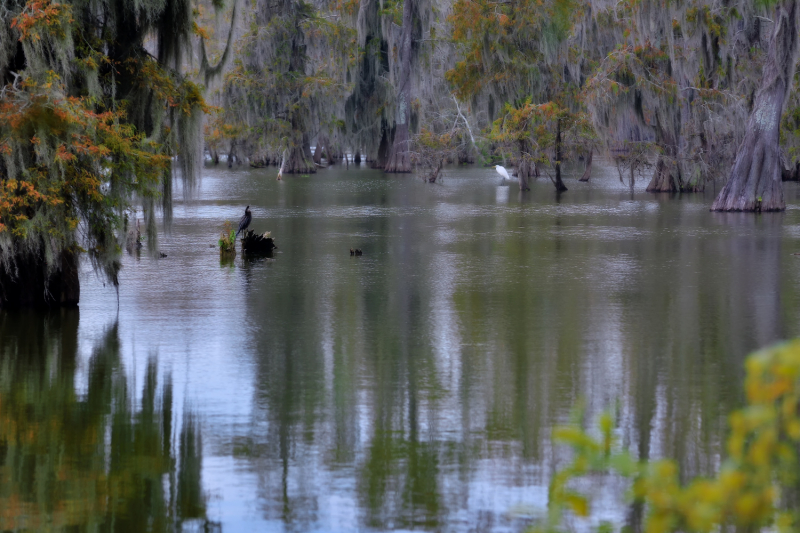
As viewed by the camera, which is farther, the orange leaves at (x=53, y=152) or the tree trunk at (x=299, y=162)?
the tree trunk at (x=299, y=162)

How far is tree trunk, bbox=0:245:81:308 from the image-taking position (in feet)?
38.5

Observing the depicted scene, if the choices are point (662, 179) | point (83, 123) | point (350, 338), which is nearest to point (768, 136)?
point (662, 179)

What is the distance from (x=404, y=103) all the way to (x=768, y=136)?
80.5 ft

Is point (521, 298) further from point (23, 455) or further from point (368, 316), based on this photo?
point (23, 455)

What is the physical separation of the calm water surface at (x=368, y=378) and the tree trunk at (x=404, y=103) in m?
28.3

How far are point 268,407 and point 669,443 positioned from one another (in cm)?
291

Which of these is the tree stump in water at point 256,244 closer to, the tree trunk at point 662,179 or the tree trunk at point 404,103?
the tree trunk at point 662,179

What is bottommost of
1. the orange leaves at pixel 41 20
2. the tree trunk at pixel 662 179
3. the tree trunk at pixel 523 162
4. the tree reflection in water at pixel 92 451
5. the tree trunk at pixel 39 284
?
the tree reflection in water at pixel 92 451

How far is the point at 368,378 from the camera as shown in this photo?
872cm

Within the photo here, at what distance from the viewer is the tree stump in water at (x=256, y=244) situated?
1831 cm

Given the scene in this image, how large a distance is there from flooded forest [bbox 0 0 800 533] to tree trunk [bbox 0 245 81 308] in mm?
51

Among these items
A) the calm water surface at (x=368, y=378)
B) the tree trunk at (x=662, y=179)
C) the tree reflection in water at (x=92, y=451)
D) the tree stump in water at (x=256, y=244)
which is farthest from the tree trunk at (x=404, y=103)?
the tree reflection in water at (x=92, y=451)

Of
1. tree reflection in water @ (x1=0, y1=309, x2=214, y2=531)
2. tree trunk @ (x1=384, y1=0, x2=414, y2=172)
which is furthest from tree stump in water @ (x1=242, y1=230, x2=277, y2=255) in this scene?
tree trunk @ (x1=384, y1=0, x2=414, y2=172)

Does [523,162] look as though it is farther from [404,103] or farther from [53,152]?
[53,152]
